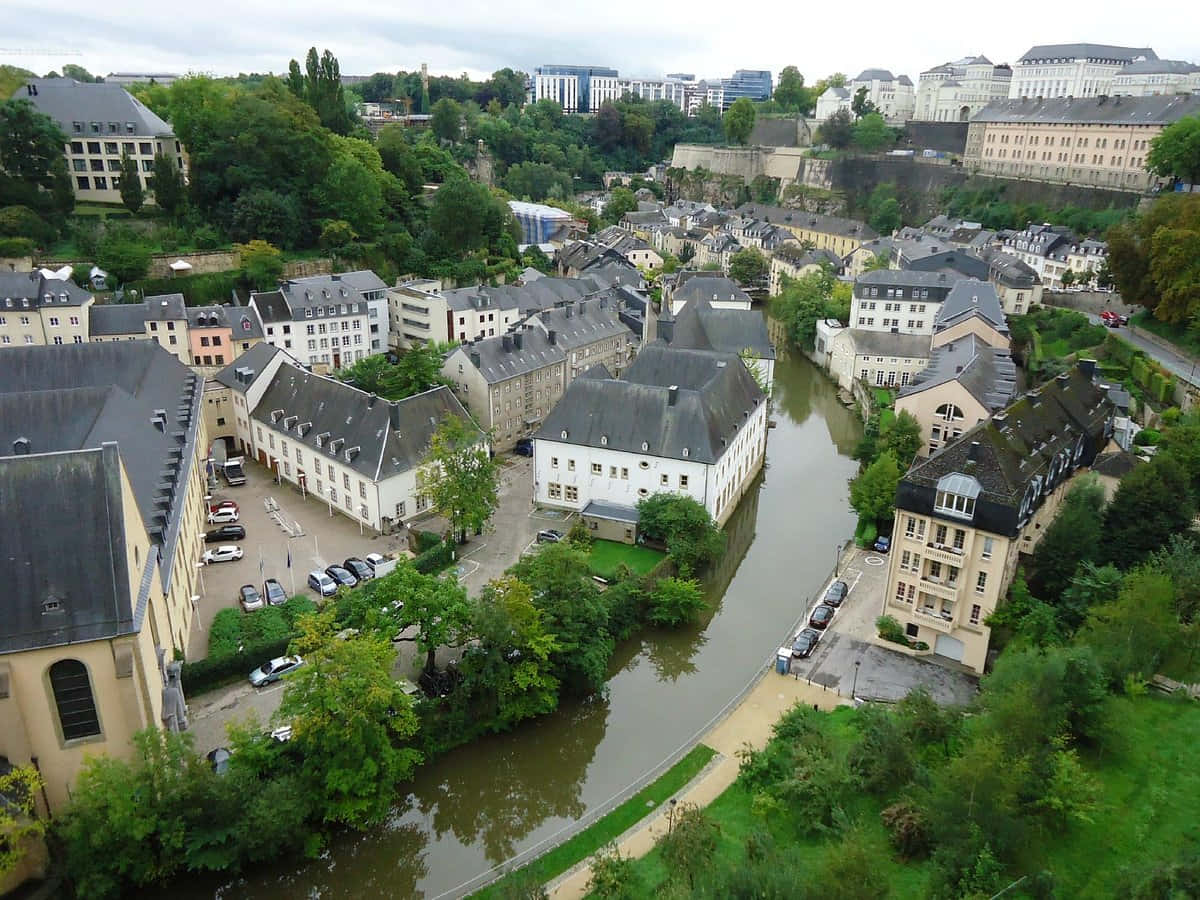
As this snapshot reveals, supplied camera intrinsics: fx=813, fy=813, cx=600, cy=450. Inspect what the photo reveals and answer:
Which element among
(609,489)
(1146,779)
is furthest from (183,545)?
(1146,779)

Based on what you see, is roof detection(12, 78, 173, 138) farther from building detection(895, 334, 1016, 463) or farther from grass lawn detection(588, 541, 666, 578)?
building detection(895, 334, 1016, 463)

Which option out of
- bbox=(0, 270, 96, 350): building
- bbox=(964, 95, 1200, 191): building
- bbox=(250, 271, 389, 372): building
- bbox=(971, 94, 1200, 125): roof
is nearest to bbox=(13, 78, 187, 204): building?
bbox=(250, 271, 389, 372): building

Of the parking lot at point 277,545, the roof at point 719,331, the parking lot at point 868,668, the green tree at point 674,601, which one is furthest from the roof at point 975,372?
the parking lot at point 277,545

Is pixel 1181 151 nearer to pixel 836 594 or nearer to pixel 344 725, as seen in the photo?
pixel 836 594

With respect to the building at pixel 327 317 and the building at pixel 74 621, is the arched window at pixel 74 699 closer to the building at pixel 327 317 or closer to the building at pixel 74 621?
the building at pixel 74 621

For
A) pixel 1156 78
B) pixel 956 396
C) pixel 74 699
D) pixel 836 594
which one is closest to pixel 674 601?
pixel 836 594
